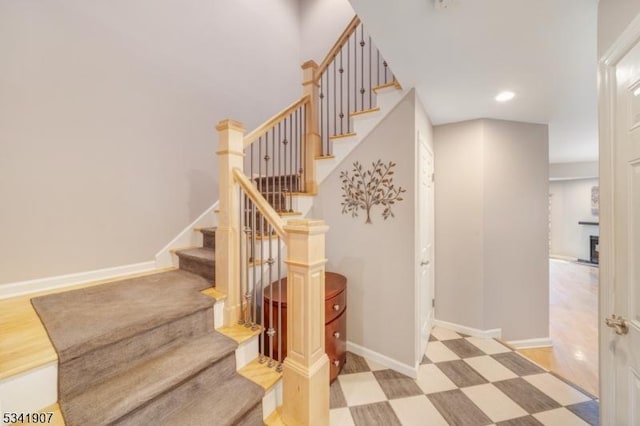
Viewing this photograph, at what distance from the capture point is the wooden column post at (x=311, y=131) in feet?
8.44

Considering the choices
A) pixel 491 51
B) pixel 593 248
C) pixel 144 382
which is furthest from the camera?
pixel 593 248

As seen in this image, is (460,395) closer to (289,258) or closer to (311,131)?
(289,258)

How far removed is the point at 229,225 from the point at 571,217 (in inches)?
365

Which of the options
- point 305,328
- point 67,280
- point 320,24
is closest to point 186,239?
point 67,280

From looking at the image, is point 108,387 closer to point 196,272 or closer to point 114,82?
point 196,272

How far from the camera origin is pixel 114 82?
7.13 feet

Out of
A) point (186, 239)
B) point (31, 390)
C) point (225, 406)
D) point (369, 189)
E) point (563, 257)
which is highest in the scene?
point (369, 189)

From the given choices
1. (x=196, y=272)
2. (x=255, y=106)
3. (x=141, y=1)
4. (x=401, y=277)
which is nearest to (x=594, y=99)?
(x=401, y=277)

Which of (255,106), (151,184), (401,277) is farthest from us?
(255,106)

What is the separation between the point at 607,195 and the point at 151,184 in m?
3.28

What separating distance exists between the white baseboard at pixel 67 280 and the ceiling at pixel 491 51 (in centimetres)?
274

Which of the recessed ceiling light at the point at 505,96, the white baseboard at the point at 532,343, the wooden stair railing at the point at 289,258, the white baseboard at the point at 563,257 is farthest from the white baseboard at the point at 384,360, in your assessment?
the white baseboard at the point at 563,257

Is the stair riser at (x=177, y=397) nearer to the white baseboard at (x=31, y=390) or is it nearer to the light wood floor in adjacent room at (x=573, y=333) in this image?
the white baseboard at (x=31, y=390)

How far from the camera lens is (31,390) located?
3.35 feet
